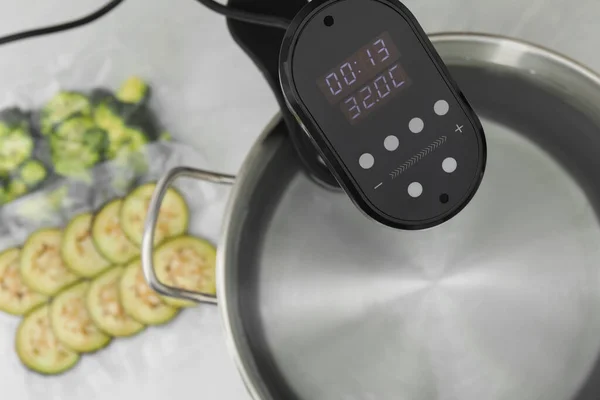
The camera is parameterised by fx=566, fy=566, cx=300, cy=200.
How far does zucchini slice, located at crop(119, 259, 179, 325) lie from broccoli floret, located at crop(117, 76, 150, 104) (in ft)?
0.66

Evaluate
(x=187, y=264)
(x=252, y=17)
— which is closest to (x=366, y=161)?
(x=252, y=17)

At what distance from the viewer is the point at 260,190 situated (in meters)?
0.53

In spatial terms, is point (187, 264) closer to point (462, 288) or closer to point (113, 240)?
point (113, 240)

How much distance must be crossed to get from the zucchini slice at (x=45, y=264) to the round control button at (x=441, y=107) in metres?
0.44

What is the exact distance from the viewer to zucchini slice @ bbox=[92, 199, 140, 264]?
0.63 metres

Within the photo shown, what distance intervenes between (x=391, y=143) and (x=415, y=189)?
1.5 inches

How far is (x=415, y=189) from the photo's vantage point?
41 centimetres

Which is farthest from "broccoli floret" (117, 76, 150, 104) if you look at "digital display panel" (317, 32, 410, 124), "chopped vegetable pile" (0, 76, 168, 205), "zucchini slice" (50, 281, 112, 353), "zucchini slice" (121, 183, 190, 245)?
"digital display panel" (317, 32, 410, 124)

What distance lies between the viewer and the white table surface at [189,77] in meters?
0.61

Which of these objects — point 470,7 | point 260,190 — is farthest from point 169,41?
point 470,7

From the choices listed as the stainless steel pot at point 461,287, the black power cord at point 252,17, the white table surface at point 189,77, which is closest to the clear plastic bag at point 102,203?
the white table surface at point 189,77

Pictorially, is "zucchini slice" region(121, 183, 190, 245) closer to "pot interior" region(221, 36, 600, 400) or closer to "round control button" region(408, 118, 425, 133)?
"pot interior" region(221, 36, 600, 400)

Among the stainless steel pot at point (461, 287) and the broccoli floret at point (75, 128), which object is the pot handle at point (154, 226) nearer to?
the stainless steel pot at point (461, 287)

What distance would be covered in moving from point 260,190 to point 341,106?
0.16m
